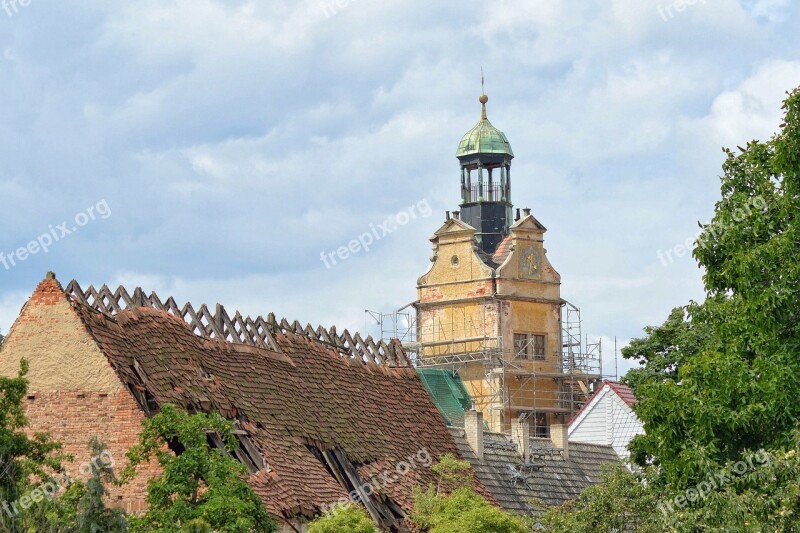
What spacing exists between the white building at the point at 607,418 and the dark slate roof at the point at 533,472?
581 cm

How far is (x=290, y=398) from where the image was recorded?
3594 centimetres

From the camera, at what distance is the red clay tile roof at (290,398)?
31.6 meters

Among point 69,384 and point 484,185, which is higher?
point 484,185

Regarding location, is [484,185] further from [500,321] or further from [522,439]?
[522,439]

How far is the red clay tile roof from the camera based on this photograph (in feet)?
104

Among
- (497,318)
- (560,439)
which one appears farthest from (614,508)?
(497,318)

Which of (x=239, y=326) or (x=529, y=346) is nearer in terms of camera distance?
(x=239, y=326)

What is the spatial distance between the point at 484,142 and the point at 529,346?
10289 millimetres

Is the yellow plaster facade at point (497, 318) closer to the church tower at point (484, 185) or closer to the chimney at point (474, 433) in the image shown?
the church tower at point (484, 185)

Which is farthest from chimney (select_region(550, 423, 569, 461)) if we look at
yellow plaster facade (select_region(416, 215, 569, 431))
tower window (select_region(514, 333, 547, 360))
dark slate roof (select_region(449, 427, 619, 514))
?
tower window (select_region(514, 333, 547, 360))

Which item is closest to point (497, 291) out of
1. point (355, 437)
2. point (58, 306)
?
point (355, 437)

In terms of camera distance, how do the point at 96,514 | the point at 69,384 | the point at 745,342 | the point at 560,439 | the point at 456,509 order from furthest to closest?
the point at 560,439
the point at 456,509
the point at 69,384
the point at 745,342
the point at 96,514

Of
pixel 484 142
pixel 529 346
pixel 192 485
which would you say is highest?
pixel 484 142

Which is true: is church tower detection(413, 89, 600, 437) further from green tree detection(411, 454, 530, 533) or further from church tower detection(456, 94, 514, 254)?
green tree detection(411, 454, 530, 533)
